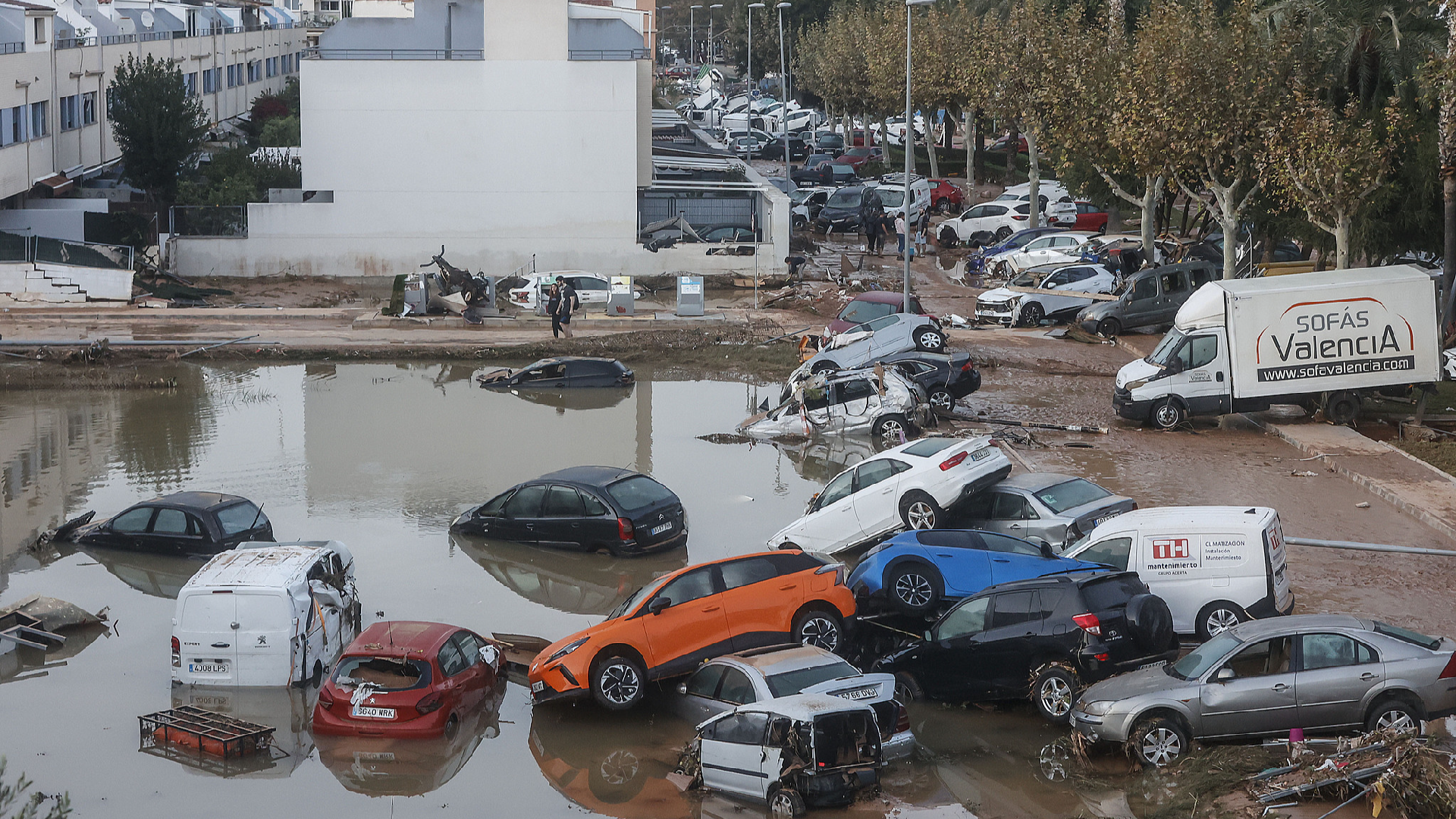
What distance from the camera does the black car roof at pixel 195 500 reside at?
714 inches

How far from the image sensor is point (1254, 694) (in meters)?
11.5

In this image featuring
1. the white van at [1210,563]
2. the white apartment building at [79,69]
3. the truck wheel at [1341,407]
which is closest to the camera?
the white van at [1210,563]

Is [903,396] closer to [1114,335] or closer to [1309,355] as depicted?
[1309,355]

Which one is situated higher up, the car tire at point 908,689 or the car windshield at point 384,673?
the car windshield at point 384,673

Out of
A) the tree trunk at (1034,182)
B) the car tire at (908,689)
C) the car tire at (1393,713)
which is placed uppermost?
the tree trunk at (1034,182)

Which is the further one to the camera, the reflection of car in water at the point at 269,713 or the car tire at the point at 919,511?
the car tire at the point at 919,511

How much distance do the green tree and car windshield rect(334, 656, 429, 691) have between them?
135ft

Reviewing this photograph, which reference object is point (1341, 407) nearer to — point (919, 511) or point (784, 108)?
point (919, 511)

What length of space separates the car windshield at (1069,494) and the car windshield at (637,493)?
16.2 ft

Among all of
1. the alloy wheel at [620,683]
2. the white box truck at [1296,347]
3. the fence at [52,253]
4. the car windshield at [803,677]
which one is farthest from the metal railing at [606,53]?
the car windshield at [803,677]

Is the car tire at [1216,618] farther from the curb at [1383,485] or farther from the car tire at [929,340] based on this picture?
the car tire at [929,340]

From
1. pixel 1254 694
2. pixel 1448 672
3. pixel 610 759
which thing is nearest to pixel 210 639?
pixel 610 759

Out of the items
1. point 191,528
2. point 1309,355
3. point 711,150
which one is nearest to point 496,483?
point 191,528

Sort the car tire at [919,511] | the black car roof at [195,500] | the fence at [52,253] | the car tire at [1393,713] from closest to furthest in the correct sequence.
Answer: the car tire at [1393,713], the car tire at [919,511], the black car roof at [195,500], the fence at [52,253]
